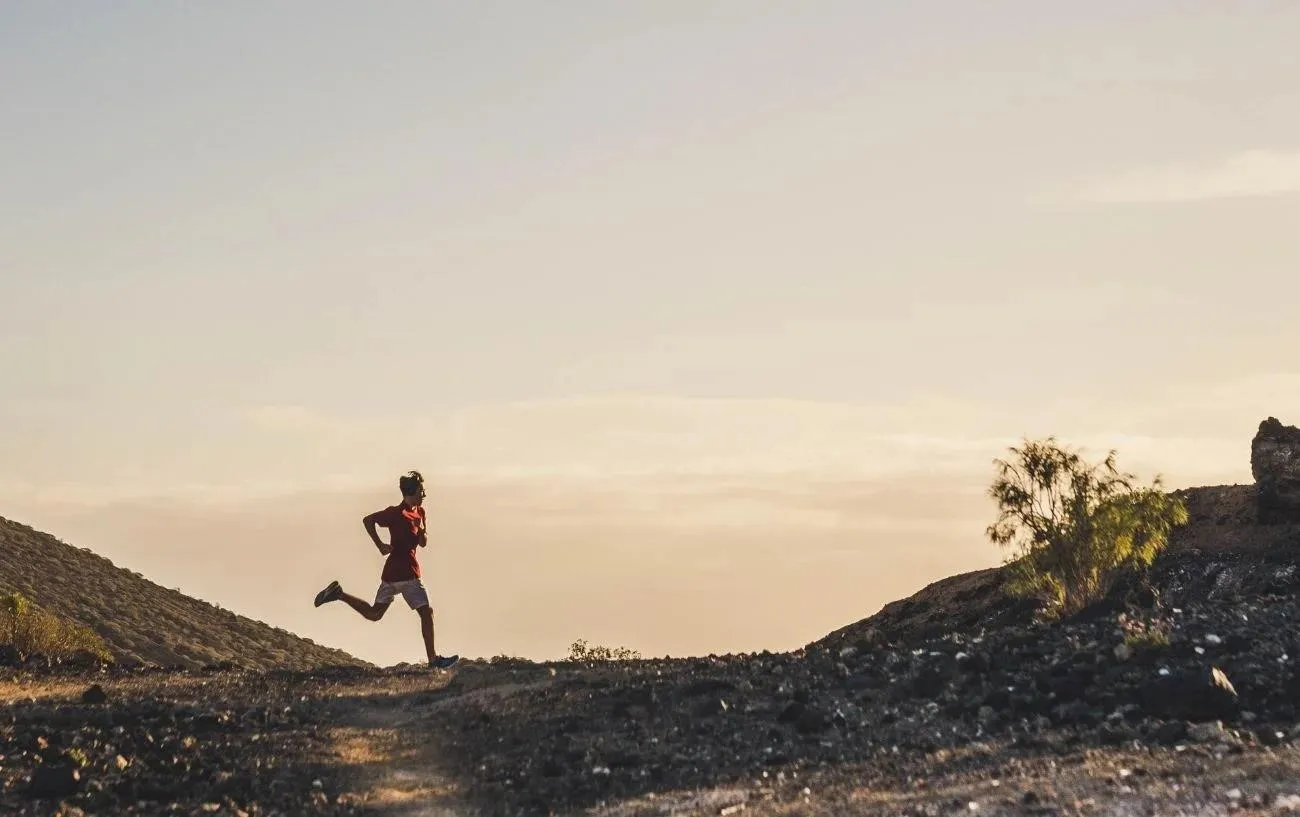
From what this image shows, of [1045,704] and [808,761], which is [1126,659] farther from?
[808,761]

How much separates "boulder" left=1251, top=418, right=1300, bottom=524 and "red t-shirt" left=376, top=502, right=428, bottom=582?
17385mm

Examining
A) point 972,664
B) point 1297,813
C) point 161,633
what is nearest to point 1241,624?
point 972,664

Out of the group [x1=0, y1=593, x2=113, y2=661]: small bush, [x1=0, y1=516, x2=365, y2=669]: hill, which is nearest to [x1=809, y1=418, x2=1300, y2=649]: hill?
[x1=0, y1=593, x2=113, y2=661]: small bush

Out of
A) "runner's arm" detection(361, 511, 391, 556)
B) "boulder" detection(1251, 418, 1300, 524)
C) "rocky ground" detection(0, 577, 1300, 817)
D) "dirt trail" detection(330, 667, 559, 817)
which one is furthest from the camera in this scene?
"boulder" detection(1251, 418, 1300, 524)

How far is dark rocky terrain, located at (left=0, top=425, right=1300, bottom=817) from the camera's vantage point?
42.8ft

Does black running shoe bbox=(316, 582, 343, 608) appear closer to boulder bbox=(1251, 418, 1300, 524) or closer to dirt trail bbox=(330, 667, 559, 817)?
dirt trail bbox=(330, 667, 559, 817)

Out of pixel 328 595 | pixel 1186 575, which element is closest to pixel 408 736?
pixel 328 595

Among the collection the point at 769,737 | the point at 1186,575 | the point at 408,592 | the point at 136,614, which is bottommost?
the point at 769,737

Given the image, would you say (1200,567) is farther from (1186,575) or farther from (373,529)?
(373,529)

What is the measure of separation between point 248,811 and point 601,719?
440 cm

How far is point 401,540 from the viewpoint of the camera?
2380 cm

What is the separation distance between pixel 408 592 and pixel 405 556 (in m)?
0.58

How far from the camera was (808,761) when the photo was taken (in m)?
15.1

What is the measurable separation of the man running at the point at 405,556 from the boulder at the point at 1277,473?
17.0 meters
